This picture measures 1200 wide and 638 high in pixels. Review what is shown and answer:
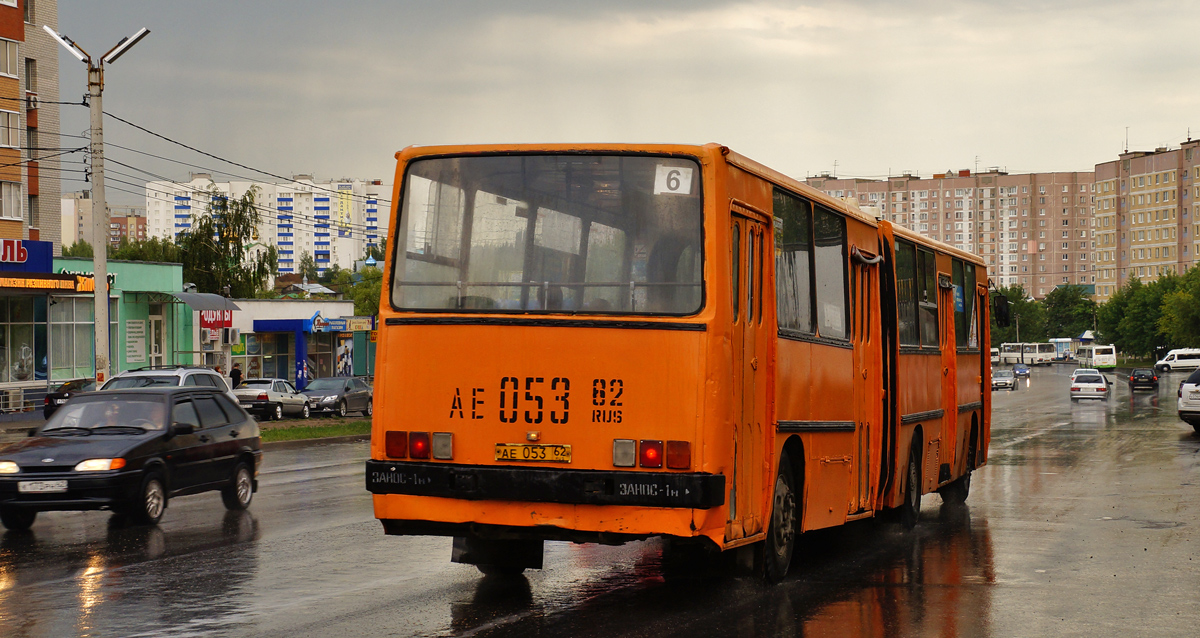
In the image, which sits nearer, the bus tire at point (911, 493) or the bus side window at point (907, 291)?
the bus side window at point (907, 291)

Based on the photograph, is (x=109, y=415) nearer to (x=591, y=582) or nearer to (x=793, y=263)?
(x=591, y=582)

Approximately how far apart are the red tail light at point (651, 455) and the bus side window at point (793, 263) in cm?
185

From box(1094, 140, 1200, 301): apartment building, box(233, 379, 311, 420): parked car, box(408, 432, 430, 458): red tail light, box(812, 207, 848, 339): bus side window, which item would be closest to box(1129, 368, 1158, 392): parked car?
box(233, 379, 311, 420): parked car

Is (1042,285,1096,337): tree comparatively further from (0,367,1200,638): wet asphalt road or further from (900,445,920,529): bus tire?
(900,445,920,529): bus tire

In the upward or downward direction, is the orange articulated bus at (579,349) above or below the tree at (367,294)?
below

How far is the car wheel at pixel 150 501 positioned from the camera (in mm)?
13508

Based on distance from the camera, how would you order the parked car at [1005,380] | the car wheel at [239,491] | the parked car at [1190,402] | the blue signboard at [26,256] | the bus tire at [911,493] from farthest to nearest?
the parked car at [1005,380], the blue signboard at [26,256], the parked car at [1190,402], the car wheel at [239,491], the bus tire at [911,493]

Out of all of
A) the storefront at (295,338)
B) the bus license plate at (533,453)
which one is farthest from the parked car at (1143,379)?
the bus license plate at (533,453)

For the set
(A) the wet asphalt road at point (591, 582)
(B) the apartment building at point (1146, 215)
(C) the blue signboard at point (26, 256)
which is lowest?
(A) the wet asphalt road at point (591, 582)

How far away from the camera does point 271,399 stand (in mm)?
42438

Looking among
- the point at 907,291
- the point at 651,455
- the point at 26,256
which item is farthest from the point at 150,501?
the point at 26,256

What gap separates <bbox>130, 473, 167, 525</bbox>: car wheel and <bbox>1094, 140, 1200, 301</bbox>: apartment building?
516 ft

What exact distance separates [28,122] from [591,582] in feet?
168

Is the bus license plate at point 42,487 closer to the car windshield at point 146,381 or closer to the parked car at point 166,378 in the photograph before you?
the parked car at point 166,378
